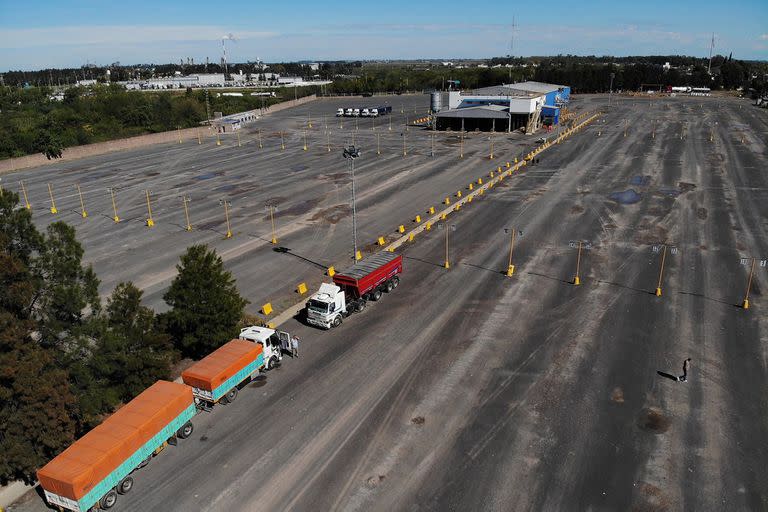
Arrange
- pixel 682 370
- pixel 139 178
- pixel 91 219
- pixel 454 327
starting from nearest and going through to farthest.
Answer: pixel 682 370 → pixel 454 327 → pixel 91 219 → pixel 139 178

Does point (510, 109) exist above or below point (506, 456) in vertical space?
above

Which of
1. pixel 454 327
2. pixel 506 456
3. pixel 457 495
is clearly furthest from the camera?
pixel 454 327

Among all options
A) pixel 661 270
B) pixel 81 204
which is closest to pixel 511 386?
pixel 661 270

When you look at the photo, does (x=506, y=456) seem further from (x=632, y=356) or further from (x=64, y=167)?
(x=64, y=167)

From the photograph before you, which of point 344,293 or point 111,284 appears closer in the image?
point 344,293

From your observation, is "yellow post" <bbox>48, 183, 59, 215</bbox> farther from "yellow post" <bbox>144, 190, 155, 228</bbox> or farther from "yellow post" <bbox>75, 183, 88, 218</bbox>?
"yellow post" <bbox>144, 190, 155, 228</bbox>

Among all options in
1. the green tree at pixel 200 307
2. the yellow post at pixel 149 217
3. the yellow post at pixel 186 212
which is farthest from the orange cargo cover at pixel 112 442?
the yellow post at pixel 149 217

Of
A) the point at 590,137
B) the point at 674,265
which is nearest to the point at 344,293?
the point at 674,265
